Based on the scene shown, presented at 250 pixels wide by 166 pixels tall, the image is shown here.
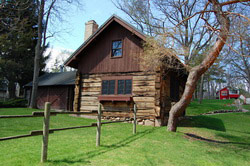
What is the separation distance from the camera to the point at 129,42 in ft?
39.5

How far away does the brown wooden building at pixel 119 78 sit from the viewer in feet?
36.1

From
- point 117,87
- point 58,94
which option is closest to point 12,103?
point 58,94

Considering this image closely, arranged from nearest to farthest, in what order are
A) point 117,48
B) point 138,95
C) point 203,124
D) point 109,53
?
1. point 138,95
2. point 117,48
3. point 203,124
4. point 109,53

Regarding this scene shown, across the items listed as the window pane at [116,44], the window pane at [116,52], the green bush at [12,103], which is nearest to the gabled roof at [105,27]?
the window pane at [116,44]

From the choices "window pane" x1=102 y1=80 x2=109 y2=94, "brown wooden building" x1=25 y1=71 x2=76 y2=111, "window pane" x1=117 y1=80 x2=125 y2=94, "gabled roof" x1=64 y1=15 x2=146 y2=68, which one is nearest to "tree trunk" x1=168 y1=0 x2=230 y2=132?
"gabled roof" x1=64 y1=15 x2=146 y2=68

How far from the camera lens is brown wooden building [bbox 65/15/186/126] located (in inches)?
434

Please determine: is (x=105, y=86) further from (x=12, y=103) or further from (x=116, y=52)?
(x=12, y=103)

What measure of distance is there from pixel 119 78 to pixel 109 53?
6.50ft

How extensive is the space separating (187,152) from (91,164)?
310 centimetres

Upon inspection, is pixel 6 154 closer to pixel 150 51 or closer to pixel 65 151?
pixel 65 151

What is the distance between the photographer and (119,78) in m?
12.1

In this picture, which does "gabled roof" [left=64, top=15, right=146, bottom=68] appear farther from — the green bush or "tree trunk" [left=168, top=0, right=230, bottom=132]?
the green bush

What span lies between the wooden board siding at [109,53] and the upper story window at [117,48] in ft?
0.74

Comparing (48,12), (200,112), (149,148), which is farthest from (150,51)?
(48,12)
